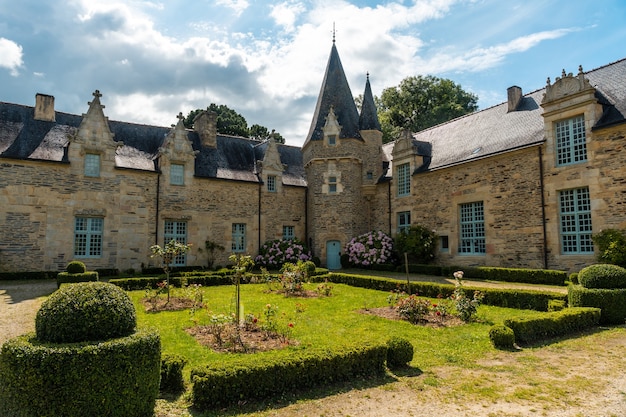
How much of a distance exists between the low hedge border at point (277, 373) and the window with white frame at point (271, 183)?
18.4 m

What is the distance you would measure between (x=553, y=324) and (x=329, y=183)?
53.6ft

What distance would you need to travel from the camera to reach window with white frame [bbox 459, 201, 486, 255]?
1778 cm

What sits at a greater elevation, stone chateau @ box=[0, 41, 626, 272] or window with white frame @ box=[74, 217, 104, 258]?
stone chateau @ box=[0, 41, 626, 272]

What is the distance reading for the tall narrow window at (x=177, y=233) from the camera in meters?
20.2

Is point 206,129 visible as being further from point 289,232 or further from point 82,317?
point 82,317

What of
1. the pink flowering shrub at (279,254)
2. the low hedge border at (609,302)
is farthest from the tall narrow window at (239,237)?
the low hedge border at (609,302)

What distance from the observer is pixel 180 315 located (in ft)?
31.6

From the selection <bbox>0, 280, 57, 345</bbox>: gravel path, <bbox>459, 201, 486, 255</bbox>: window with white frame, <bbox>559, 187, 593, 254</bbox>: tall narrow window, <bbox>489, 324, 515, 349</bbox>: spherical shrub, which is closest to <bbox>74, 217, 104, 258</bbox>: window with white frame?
<bbox>0, 280, 57, 345</bbox>: gravel path

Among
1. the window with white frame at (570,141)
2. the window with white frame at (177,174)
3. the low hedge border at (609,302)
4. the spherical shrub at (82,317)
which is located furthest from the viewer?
the window with white frame at (177,174)

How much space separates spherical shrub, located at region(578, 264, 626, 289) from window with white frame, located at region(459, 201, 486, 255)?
27.2 ft

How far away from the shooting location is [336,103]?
24.5m

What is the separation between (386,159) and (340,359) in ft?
66.8

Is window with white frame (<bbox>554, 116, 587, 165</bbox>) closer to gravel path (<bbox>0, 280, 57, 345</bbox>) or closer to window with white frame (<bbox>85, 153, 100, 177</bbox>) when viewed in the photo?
gravel path (<bbox>0, 280, 57, 345</bbox>)

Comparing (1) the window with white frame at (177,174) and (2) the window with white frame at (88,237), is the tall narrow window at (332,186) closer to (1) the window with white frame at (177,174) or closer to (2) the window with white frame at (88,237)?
(1) the window with white frame at (177,174)
